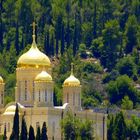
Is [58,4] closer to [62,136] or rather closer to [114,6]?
[114,6]

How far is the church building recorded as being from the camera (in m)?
127

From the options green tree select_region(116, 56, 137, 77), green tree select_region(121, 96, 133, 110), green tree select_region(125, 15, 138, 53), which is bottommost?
green tree select_region(121, 96, 133, 110)

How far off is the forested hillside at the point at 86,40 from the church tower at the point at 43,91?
2823cm

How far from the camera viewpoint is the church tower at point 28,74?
129125mm

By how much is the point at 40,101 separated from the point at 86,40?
46217 millimetres

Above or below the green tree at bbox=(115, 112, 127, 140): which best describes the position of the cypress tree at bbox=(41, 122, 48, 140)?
below

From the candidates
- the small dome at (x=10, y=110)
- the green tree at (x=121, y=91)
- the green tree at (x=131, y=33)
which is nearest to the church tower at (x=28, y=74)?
the small dome at (x=10, y=110)

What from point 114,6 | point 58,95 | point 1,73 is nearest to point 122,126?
point 58,95

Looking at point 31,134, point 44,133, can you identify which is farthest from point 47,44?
point 31,134

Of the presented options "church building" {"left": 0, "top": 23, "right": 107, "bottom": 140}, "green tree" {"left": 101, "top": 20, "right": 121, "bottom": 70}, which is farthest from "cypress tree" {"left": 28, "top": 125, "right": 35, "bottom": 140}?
"green tree" {"left": 101, "top": 20, "right": 121, "bottom": 70}

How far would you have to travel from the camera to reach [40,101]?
417ft

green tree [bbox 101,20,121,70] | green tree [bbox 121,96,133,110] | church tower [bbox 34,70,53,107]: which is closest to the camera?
church tower [bbox 34,70,53,107]

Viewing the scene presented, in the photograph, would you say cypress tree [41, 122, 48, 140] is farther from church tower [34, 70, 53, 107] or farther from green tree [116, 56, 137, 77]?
green tree [116, 56, 137, 77]

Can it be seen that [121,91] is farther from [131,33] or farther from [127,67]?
[131,33]
